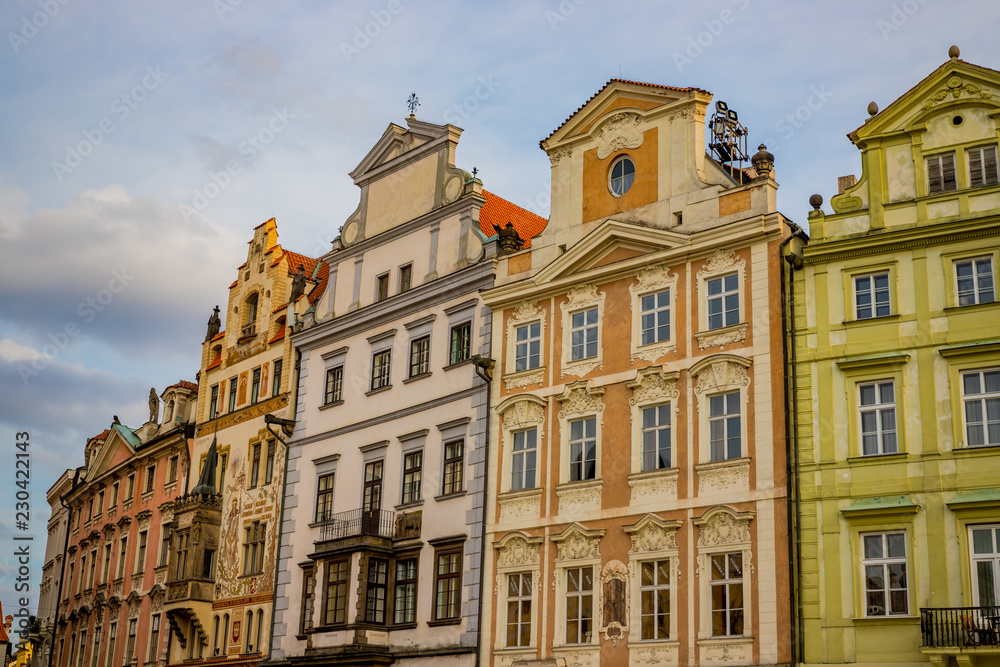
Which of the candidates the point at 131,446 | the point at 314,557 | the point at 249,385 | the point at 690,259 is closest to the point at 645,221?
the point at 690,259

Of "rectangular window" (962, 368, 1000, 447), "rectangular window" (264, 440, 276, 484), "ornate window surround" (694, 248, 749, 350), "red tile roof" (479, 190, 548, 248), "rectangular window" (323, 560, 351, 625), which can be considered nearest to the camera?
"rectangular window" (962, 368, 1000, 447)

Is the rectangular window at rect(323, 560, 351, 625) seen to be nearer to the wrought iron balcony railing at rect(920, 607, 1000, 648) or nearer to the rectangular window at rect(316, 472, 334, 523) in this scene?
the rectangular window at rect(316, 472, 334, 523)

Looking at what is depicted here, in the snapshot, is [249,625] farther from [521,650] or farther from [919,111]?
[919,111]

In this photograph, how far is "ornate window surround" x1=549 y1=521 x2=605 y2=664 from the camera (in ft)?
103

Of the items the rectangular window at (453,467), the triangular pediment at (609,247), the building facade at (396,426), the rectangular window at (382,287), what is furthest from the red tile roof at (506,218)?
the rectangular window at (453,467)

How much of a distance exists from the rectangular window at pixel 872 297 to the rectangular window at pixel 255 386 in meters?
24.6

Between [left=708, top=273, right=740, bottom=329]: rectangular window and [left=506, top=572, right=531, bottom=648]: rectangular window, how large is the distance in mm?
8458

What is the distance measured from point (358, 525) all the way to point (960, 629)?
19485mm

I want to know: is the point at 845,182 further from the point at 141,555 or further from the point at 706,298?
the point at 141,555

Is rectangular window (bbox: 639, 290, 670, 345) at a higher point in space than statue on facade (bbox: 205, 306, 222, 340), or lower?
lower

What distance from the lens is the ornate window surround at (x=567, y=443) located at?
32.6 metres

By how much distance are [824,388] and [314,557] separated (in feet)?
56.6

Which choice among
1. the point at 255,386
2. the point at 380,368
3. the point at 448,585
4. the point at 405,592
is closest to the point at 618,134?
the point at 380,368

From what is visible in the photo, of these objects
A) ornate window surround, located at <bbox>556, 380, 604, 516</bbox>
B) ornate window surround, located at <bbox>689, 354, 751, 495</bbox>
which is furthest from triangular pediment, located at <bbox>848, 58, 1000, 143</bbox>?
ornate window surround, located at <bbox>556, 380, 604, 516</bbox>
